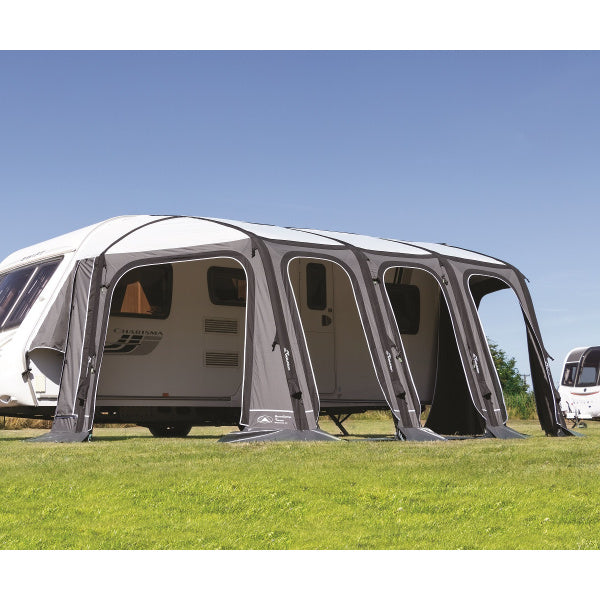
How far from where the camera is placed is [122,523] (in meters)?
6.04

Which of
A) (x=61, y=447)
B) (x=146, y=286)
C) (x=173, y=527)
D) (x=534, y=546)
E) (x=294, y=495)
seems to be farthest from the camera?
(x=146, y=286)

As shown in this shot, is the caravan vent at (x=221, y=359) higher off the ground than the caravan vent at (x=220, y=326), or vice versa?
the caravan vent at (x=220, y=326)

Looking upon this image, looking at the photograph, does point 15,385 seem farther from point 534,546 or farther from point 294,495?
point 534,546

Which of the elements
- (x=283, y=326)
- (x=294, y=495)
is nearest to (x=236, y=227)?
(x=283, y=326)

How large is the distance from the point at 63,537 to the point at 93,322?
18.8 feet

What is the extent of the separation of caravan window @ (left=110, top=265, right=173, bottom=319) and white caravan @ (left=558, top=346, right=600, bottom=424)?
15.0 meters

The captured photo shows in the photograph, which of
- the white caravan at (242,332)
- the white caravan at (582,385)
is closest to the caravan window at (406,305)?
the white caravan at (242,332)

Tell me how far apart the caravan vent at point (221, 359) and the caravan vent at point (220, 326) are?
323 mm

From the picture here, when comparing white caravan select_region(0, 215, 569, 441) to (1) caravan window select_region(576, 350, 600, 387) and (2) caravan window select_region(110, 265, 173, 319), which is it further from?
(1) caravan window select_region(576, 350, 600, 387)

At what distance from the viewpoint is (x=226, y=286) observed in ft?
44.0

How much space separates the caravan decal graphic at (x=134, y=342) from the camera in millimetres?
12320

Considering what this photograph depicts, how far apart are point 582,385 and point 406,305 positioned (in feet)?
41.1

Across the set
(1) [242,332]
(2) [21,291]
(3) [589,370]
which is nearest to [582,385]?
(3) [589,370]

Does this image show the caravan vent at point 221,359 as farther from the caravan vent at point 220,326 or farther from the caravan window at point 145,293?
the caravan window at point 145,293
